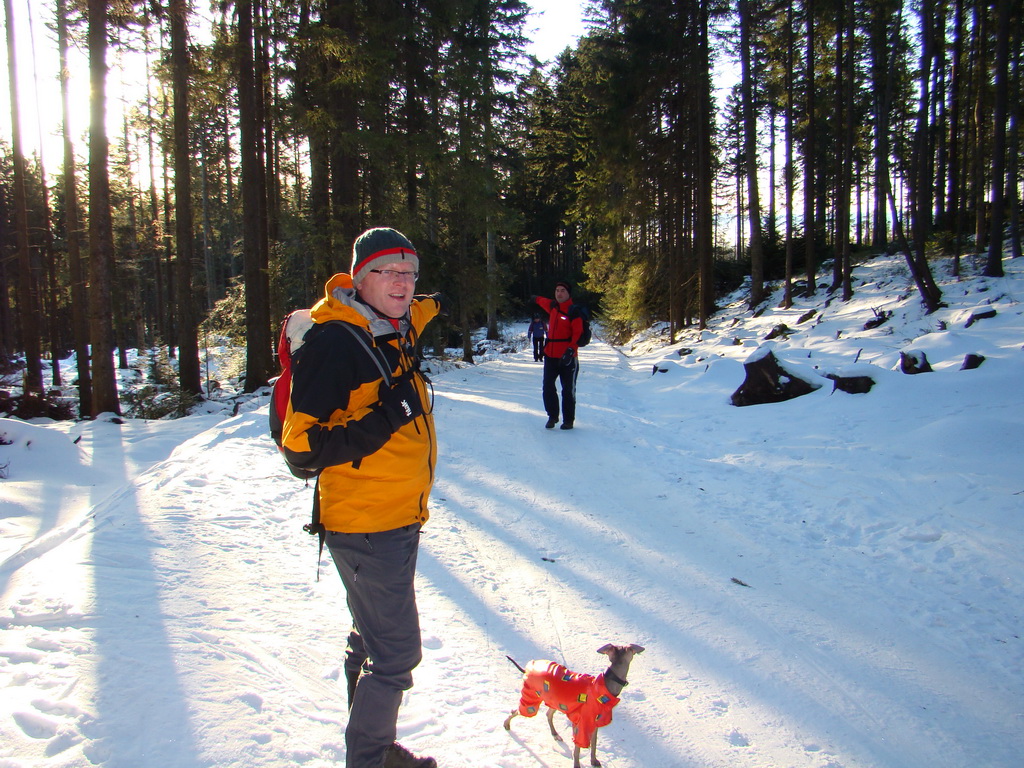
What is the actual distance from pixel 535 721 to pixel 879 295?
54.2ft

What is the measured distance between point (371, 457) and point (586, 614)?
198 centimetres

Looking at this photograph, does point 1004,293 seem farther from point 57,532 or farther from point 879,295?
point 57,532

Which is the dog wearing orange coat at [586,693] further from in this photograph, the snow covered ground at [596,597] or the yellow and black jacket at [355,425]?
the yellow and black jacket at [355,425]

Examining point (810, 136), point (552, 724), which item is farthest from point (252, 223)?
point (810, 136)

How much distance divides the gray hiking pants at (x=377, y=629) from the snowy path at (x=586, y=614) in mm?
392

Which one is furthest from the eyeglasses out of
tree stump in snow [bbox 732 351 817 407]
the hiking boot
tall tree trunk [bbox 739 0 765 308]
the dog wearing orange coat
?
tall tree trunk [bbox 739 0 765 308]

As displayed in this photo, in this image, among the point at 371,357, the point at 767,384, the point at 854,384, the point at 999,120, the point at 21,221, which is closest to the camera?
the point at 371,357

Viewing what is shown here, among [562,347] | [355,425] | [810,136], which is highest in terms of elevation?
[810,136]

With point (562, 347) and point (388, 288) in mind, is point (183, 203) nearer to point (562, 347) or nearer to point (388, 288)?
point (562, 347)

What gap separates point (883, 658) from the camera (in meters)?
2.91

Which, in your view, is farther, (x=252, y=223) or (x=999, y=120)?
(x=999, y=120)

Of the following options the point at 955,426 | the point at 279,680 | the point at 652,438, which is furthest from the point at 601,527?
the point at 955,426

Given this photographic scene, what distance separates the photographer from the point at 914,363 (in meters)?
7.89

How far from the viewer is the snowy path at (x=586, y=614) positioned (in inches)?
91.4
